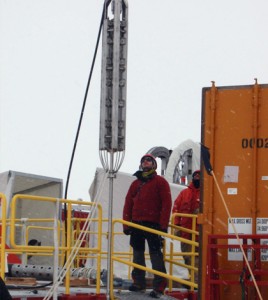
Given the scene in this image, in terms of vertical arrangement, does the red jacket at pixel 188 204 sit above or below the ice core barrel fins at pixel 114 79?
below

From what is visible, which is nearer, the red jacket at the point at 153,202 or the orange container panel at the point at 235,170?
the orange container panel at the point at 235,170

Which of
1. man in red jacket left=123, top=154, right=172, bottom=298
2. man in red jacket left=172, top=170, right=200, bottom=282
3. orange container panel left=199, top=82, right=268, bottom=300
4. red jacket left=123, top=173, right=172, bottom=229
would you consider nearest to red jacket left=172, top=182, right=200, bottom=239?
man in red jacket left=172, top=170, right=200, bottom=282

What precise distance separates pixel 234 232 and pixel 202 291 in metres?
0.90

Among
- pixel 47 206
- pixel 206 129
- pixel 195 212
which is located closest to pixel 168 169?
pixel 47 206

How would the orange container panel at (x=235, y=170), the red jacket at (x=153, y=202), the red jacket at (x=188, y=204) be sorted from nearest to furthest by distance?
the orange container panel at (x=235, y=170) < the red jacket at (x=153, y=202) < the red jacket at (x=188, y=204)

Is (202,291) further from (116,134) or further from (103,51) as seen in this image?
(103,51)

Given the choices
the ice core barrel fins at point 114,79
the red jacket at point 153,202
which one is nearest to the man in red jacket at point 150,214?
the red jacket at point 153,202

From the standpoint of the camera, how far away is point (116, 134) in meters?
12.2

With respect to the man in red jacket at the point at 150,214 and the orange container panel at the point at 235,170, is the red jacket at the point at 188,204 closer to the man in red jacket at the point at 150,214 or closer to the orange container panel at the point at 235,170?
the man in red jacket at the point at 150,214

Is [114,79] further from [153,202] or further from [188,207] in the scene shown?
[188,207]

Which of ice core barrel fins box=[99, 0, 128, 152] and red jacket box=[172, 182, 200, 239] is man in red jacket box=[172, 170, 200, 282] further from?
ice core barrel fins box=[99, 0, 128, 152]

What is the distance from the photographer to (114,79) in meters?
12.3

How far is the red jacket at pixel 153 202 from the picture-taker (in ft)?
45.3

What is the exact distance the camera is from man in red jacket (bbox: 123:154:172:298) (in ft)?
45.5
